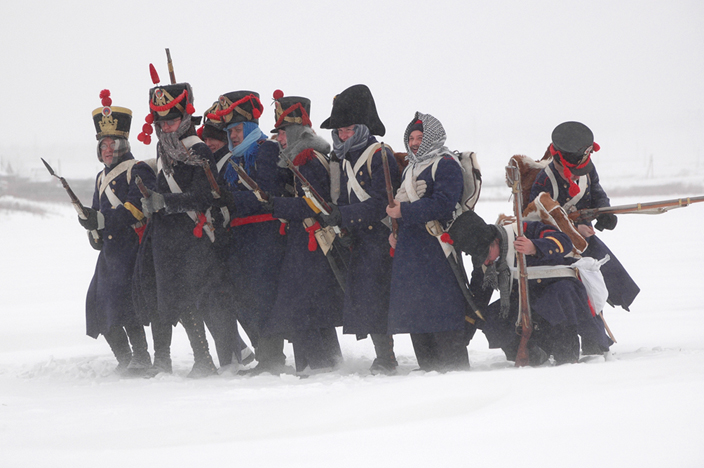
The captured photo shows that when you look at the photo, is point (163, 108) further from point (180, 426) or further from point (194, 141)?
point (180, 426)

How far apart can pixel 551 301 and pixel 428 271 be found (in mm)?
758

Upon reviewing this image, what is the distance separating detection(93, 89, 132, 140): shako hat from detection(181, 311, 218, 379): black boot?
4.89 ft

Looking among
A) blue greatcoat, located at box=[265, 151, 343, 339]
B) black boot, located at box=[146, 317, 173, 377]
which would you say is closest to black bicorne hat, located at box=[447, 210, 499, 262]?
blue greatcoat, located at box=[265, 151, 343, 339]

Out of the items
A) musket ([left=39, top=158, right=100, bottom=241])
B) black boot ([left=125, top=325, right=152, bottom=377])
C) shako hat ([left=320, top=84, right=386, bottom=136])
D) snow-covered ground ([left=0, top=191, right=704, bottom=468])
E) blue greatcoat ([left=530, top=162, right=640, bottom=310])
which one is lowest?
black boot ([left=125, top=325, right=152, bottom=377])

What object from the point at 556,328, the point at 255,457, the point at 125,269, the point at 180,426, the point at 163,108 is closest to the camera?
the point at 255,457

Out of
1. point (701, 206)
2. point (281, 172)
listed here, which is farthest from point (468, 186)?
point (701, 206)

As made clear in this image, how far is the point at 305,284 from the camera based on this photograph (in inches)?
193

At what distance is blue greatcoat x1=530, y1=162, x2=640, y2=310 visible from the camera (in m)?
4.74

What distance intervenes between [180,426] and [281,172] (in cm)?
237

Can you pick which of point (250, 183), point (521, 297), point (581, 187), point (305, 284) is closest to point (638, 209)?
point (581, 187)

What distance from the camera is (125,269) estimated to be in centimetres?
512

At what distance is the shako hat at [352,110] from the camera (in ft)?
15.3

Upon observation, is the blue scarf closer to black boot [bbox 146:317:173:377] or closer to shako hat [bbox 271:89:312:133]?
shako hat [bbox 271:89:312:133]

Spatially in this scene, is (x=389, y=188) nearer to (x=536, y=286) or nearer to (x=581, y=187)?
(x=536, y=286)
